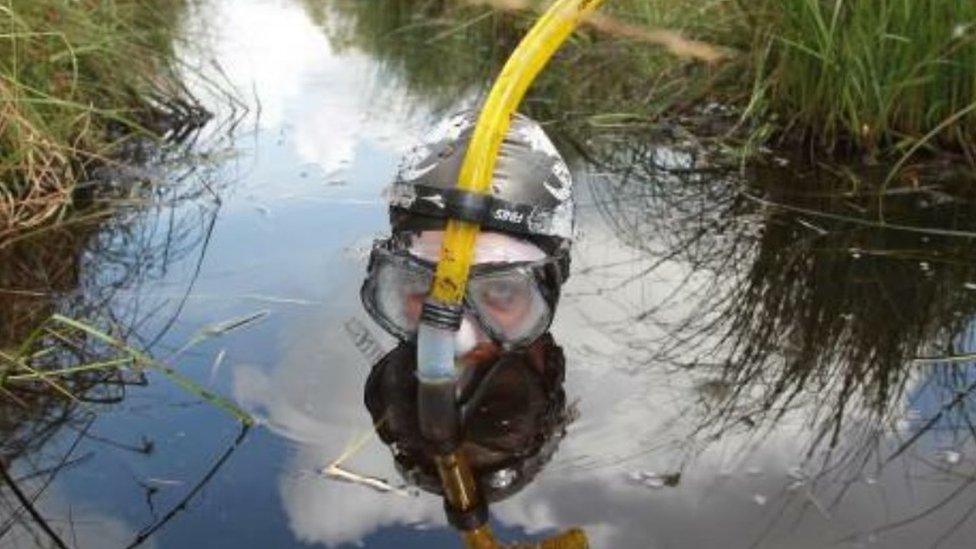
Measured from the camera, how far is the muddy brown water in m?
1.77

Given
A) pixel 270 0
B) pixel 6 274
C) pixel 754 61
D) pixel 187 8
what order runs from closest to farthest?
pixel 6 274
pixel 754 61
pixel 187 8
pixel 270 0

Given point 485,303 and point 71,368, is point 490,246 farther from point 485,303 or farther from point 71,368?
point 71,368

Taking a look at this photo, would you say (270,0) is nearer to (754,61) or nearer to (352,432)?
(754,61)

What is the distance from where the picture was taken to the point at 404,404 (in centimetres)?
212

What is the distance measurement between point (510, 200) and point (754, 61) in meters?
1.80

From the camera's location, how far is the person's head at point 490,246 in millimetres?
2164

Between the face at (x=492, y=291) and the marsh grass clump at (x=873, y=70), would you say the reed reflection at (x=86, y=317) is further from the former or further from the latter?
the marsh grass clump at (x=873, y=70)

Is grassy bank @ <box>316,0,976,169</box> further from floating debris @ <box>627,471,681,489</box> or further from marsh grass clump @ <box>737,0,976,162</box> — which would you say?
floating debris @ <box>627,471,681,489</box>

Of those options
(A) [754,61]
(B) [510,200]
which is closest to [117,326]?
(B) [510,200]

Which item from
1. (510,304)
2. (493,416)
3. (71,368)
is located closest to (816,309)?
(510,304)

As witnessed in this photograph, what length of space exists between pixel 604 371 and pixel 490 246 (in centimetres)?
33

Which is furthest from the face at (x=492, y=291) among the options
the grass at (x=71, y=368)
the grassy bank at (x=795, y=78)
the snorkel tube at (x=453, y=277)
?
the grassy bank at (x=795, y=78)

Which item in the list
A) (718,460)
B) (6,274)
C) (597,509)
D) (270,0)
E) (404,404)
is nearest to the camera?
(597,509)

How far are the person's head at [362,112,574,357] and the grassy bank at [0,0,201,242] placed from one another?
1173 mm
